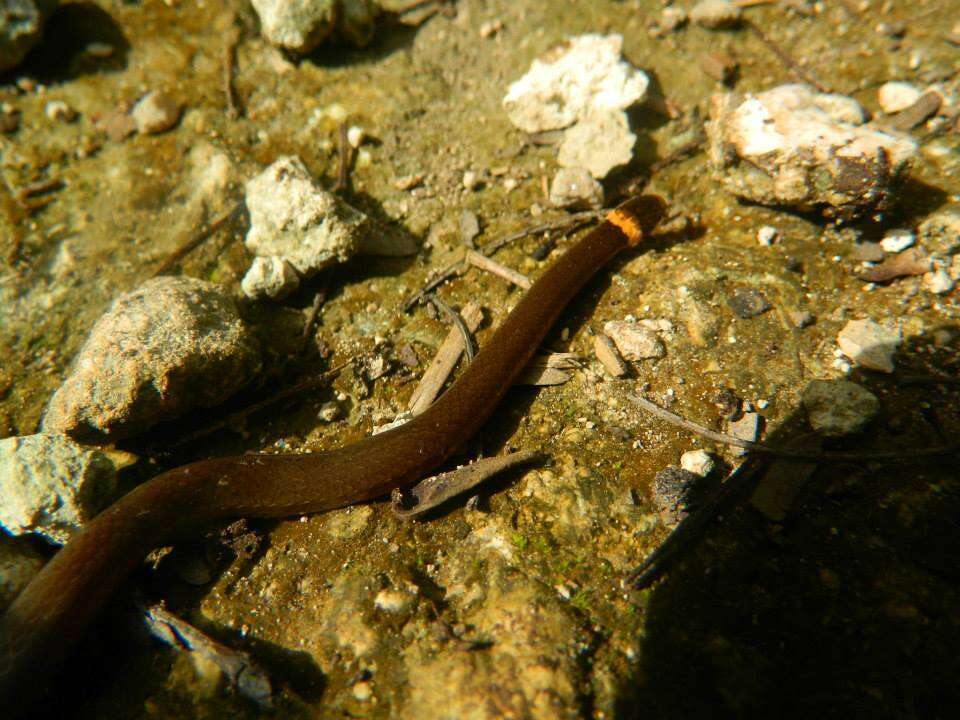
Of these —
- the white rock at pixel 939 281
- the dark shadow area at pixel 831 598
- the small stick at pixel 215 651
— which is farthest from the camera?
the white rock at pixel 939 281

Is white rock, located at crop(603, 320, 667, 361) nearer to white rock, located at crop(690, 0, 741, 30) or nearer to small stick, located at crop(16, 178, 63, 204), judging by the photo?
white rock, located at crop(690, 0, 741, 30)

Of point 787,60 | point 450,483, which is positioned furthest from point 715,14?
point 450,483

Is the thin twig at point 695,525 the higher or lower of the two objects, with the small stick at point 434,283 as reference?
lower

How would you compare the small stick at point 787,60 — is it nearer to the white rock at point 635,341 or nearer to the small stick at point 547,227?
the small stick at point 547,227

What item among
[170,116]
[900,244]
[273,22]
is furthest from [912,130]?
[170,116]

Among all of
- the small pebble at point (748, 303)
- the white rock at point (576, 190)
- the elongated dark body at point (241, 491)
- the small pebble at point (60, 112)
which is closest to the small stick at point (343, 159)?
the white rock at point (576, 190)

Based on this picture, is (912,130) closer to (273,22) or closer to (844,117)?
(844,117)
